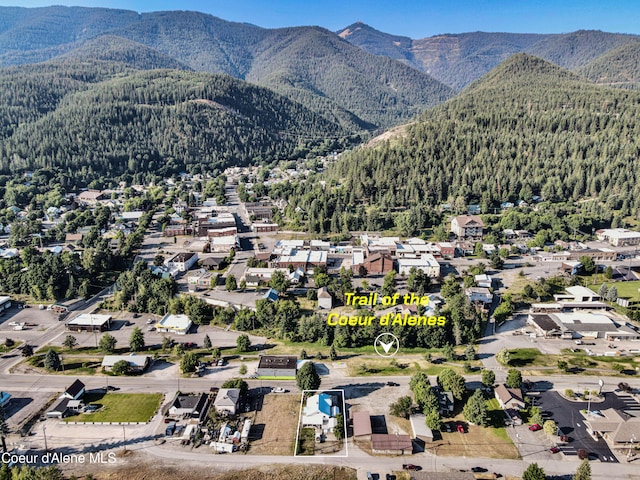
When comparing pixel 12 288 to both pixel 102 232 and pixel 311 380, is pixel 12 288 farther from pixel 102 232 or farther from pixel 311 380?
pixel 311 380

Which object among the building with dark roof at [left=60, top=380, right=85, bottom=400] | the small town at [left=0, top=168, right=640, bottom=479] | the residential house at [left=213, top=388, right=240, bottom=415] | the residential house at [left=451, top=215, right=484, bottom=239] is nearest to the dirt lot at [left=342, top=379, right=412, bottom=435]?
the small town at [left=0, top=168, right=640, bottom=479]

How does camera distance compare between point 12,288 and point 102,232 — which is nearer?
point 12,288

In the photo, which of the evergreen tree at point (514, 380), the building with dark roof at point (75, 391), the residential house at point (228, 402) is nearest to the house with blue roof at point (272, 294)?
the residential house at point (228, 402)

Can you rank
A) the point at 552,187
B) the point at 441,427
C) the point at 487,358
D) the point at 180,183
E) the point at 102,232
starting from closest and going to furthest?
the point at 441,427, the point at 487,358, the point at 102,232, the point at 552,187, the point at 180,183

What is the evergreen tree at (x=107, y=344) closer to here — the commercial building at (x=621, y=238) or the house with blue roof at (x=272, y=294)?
the house with blue roof at (x=272, y=294)

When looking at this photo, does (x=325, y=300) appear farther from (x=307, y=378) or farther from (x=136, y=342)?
(x=136, y=342)

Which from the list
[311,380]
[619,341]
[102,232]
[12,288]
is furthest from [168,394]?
[102,232]
